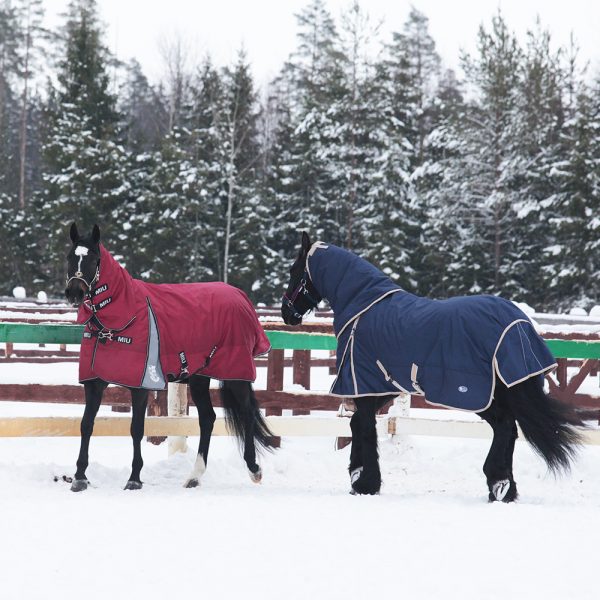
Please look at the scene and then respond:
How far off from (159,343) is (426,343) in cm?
185

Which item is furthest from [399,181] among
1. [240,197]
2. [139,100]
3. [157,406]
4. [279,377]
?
[139,100]

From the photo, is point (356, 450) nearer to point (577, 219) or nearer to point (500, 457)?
point (500, 457)

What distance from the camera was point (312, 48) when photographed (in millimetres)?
41844

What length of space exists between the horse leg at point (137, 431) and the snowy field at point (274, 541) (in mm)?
93

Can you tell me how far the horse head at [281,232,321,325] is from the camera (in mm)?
5738

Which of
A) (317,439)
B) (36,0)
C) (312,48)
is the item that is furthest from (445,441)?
(36,0)

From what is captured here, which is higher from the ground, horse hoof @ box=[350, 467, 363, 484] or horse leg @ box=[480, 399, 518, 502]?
horse leg @ box=[480, 399, 518, 502]

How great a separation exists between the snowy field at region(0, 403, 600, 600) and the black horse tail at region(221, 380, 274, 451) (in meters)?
0.36

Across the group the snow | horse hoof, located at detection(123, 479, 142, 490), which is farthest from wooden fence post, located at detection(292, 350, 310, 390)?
horse hoof, located at detection(123, 479, 142, 490)

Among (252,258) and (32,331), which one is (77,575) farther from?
(252,258)

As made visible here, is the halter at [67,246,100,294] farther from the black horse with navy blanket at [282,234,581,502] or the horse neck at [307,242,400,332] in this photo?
the black horse with navy blanket at [282,234,581,502]

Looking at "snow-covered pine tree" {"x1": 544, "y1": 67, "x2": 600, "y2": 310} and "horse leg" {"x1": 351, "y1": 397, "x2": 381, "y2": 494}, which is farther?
"snow-covered pine tree" {"x1": 544, "y1": 67, "x2": 600, "y2": 310}

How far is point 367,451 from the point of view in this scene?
5309 mm

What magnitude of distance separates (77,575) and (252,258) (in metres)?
25.6
